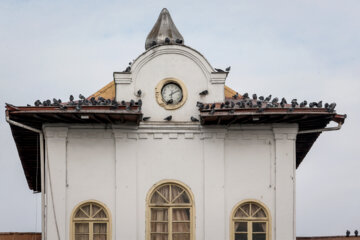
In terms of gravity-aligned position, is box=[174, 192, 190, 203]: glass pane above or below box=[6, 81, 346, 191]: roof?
below

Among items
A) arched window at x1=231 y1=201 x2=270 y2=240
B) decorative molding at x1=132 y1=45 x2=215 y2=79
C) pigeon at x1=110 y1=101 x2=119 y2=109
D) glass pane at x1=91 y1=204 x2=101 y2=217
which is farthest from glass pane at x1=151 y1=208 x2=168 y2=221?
decorative molding at x1=132 y1=45 x2=215 y2=79

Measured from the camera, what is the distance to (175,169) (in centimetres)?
2983

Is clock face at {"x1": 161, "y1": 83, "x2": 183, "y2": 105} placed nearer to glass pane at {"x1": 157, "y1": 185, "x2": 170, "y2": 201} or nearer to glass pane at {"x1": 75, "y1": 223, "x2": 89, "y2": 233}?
glass pane at {"x1": 157, "y1": 185, "x2": 170, "y2": 201}

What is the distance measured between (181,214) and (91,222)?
2.96 m

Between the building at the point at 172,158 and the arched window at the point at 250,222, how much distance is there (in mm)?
35

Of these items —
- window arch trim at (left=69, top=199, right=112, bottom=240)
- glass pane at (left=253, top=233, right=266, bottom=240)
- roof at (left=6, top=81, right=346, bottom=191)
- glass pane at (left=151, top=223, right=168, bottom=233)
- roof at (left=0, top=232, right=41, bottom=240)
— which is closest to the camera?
roof at (left=6, top=81, right=346, bottom=191)

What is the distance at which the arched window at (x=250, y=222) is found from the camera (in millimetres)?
29625

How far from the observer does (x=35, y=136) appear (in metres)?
31.5

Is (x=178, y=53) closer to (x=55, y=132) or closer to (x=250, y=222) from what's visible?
(x=55, y=132)

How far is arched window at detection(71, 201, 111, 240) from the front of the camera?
96.0ft

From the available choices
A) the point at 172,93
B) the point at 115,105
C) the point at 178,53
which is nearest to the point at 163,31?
the point at 178,53

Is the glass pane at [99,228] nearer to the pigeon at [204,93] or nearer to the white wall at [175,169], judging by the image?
the white wall at [175,169]

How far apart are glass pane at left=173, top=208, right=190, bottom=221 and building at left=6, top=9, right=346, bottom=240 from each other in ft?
0.11

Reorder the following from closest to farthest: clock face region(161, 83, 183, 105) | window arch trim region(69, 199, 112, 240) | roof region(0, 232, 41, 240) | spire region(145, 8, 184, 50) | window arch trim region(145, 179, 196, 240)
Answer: window arch trim region(69, 199, 112, 240) → window arch trim region(145, 179, 196, 240) → clock face region(161, 83, 183, 105) → roof region(0, 232, 41, 240) → spire region(145, 8, 184, 50)
